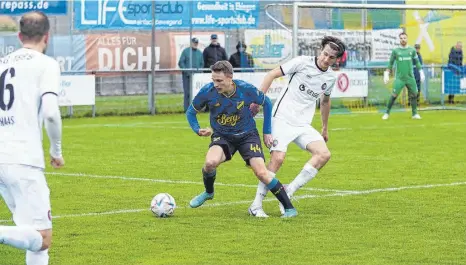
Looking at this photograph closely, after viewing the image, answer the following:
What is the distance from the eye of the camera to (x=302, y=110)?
13211 mm

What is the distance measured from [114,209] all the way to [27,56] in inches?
211

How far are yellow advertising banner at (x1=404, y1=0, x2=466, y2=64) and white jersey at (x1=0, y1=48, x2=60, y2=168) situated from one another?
26.1m

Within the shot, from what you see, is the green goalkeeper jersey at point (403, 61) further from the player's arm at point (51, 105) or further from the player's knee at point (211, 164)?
the player's arm at point (51, 105)

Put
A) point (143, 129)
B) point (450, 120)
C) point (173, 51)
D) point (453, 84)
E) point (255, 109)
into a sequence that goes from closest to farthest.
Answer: point (255, 109) < point (143, 129) < point (450, 120) < point (173, 51) < point (453, 84)

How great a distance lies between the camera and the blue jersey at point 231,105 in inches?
484

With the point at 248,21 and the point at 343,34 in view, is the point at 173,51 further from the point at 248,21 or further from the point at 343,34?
the point at 343,34

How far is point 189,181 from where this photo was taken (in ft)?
52.3

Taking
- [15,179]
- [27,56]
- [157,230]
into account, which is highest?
[27,56]

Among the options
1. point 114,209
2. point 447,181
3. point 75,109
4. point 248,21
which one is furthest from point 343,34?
point 114,209

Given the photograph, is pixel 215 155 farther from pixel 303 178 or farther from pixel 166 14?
pixel 166 14

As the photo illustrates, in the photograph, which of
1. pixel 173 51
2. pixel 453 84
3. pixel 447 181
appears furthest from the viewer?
pixel 453 84

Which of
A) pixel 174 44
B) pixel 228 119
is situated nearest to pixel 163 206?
pixel 228 119

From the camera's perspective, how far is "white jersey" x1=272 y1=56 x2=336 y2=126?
13.2 metres

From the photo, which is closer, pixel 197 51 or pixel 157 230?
pixel 157 230
